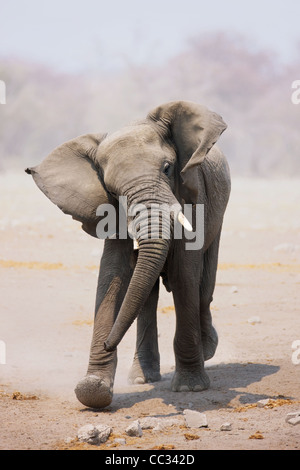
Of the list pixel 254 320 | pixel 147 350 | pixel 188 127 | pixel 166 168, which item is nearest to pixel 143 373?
pixel 147 350

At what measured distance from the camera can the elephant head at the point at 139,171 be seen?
4734 mm

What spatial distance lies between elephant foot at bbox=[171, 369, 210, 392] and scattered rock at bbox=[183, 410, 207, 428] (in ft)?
2.98

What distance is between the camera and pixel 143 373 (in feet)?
20.3

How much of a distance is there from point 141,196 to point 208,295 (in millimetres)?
1852

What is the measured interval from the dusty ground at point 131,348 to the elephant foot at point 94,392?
0.26ft

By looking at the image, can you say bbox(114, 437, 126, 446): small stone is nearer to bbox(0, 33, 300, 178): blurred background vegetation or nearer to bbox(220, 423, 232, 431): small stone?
bbox(220, 423, 232, 431): small stone

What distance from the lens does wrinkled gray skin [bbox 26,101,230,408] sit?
489cm

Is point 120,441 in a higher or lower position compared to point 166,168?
lower

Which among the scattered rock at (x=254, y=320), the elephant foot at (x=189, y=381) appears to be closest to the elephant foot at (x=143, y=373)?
the elephant foot at (x=189, y=381)

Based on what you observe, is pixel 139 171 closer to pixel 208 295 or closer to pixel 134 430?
pixel 134 430

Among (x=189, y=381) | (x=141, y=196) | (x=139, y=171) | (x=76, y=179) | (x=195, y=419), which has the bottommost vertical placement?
(x=195, y=419)

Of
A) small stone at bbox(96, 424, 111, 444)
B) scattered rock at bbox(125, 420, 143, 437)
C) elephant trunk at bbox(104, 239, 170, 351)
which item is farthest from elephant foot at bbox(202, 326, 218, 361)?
small stone at bbox(96, 424, 111, 444)

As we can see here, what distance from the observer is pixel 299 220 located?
57.3 ft

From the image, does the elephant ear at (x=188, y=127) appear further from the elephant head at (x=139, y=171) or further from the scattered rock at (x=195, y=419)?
the scattered rock at (x=195, y=419)
